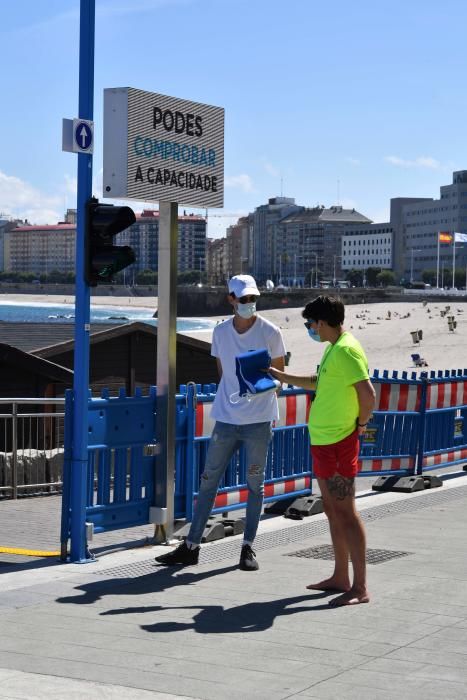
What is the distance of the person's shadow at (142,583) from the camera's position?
24.9ft

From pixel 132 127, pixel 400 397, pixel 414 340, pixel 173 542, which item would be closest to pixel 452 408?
pixel 400 397

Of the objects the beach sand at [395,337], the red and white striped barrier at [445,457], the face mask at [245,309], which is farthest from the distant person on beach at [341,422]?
the beach sand at [395,337]

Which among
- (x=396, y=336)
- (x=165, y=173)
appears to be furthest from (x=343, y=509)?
(x=396, y=336)

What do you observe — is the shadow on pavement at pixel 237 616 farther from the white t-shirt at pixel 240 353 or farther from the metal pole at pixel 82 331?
the metal pole at pixel 82 331

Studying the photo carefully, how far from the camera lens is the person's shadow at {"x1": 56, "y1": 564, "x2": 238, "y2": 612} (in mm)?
7594

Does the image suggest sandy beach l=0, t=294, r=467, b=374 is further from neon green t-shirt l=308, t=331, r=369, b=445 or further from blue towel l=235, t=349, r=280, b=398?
neon green t-shirt l=308, t=331, r=369, b=445

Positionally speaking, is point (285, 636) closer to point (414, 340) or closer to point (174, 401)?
point (174, 401)

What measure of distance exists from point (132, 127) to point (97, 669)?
4.27 meters

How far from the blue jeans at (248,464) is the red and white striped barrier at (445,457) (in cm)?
539

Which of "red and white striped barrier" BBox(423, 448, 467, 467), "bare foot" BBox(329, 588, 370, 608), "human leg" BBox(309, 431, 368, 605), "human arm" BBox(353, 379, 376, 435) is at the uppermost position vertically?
"human arm" BBox(353, 379, 376, 435)

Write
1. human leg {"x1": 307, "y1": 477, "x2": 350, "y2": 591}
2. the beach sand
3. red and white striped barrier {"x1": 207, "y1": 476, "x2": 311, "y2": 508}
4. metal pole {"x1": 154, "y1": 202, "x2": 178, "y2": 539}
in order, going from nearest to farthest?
1. human leg {"x1": 307, "y1": 477, "x2": 350, "y2": 591}
2. metal pole {"x1": 154, "y1": 202, "x2": 178, "y2": 539}
3. red and white striped barrier {"x1": 207, "y1": 476, "x2": 311, "y2": 508}
4. the beach sand

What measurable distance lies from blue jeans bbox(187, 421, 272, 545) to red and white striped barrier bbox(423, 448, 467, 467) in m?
5.39

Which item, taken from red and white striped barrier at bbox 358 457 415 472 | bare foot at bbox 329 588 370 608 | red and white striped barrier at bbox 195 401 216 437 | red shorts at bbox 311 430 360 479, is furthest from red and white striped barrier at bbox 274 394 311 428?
bare foot at bbox 329 588 370 608

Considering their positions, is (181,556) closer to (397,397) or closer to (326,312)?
(326,312)
